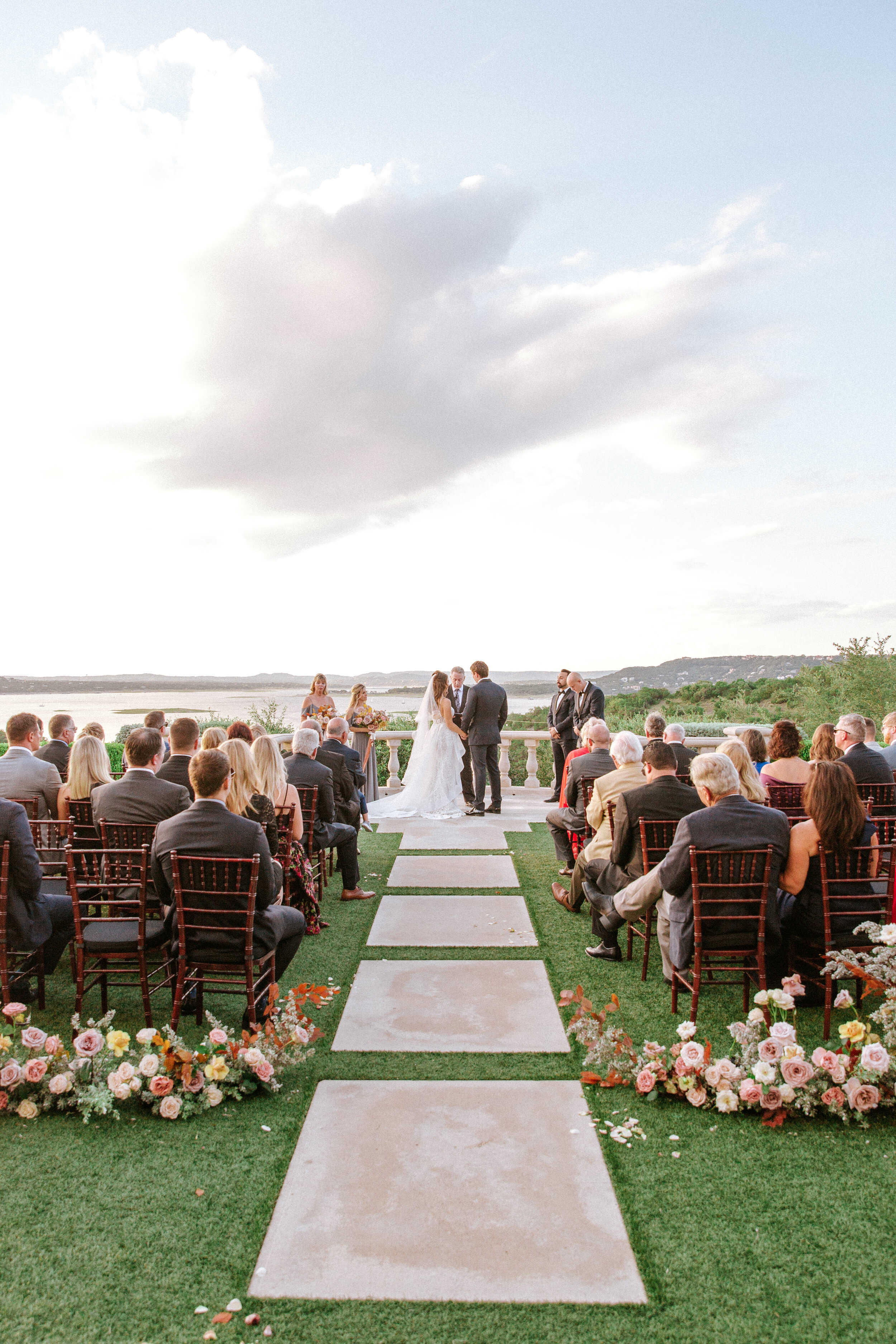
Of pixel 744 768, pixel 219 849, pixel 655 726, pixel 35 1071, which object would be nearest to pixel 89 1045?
pixel 35 1071

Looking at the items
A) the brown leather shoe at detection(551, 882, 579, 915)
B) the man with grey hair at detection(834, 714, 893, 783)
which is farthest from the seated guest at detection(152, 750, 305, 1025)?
the man with grey hair at detection(834, 714, 893, 783)

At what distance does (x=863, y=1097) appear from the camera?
3066mm

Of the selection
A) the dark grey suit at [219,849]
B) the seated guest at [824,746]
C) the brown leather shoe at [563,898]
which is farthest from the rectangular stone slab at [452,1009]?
the seated guest at [824,746]

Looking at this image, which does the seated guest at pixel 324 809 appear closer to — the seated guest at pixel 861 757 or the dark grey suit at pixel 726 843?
the dark grey suit at pixel 726 843

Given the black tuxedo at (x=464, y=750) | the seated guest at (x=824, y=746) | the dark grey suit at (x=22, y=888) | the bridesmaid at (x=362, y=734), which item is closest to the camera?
the dark grey suit at (x=22, y=888)

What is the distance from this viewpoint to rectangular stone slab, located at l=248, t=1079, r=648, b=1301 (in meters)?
2.30

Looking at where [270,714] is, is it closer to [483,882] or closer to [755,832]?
[483,882]

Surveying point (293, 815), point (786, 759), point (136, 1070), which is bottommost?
point (136, 1070)

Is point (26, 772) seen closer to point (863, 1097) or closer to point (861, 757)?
point (863, 1097)

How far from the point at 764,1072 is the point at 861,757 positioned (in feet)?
11.8

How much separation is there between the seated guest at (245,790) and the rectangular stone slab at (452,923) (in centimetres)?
139

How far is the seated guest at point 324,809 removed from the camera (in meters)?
6.15

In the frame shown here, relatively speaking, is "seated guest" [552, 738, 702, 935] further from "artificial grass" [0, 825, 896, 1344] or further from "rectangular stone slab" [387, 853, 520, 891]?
"rectangular stone slab" [387, 853, 520, 891]

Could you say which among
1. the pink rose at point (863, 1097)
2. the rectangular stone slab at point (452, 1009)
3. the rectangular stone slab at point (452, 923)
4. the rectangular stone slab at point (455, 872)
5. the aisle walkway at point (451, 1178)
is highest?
the pink rose at point (863, 1097)
